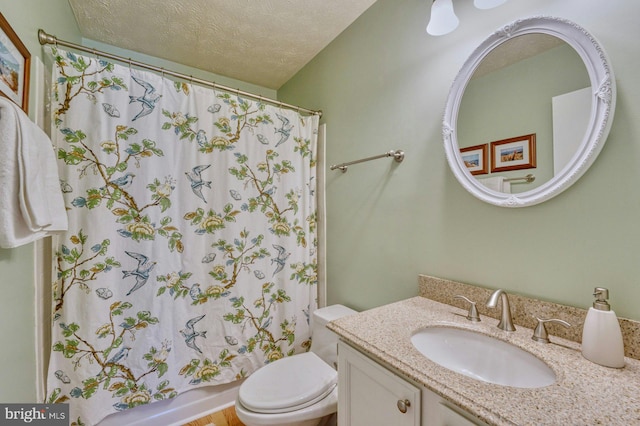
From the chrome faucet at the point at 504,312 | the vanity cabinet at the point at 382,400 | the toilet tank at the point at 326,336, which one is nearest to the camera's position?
the vanity cabinet at the point at 382,400

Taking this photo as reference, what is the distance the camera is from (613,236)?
2.41ft

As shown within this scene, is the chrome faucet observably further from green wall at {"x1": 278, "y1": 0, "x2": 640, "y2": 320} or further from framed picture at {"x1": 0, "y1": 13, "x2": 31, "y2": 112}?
framed picture at {"x1": 0, "y1": 13, "x2": 31, "y2": 112}

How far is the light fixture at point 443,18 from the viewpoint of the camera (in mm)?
980

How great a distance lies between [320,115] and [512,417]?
72.1 inches

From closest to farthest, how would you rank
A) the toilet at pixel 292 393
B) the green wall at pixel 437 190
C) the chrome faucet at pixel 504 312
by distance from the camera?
1. the green wall at pixel 437 190
2. the chrome faucet at pixel 504 312
3. the toilet at pixel 292 393

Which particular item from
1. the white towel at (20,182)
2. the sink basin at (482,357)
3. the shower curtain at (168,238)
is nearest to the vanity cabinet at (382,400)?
the sink basin at (482,357)

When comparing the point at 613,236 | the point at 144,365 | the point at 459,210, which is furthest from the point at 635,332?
the point at 144,365

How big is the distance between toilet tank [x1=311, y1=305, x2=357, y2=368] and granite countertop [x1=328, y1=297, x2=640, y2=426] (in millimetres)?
632

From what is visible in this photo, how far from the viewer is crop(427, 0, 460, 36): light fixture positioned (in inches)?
38.6

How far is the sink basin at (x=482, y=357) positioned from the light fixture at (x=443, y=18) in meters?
1.14

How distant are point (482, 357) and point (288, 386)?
848mm

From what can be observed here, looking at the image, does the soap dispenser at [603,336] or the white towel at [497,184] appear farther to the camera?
the white towel at [497,184]

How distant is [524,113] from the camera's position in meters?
0.89

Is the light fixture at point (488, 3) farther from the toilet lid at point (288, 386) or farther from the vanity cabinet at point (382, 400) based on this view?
the toilet lid at point (288, 386)
